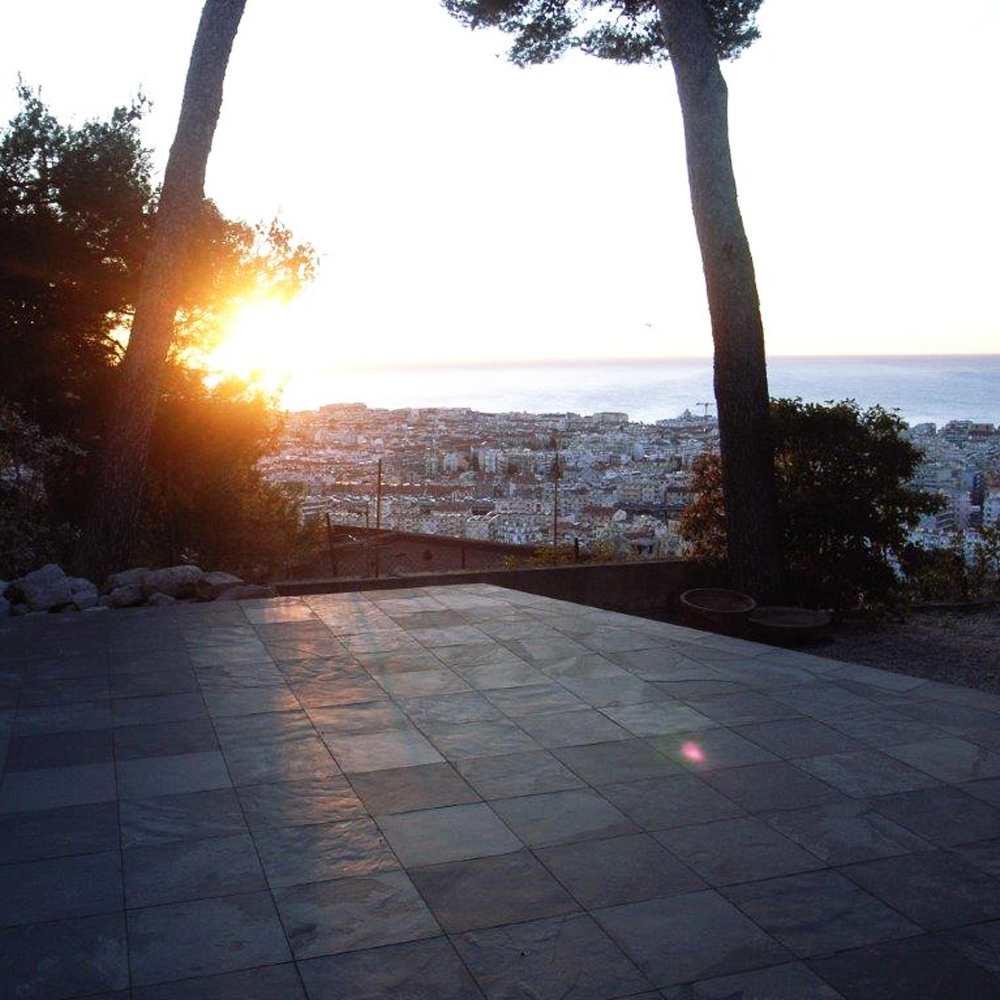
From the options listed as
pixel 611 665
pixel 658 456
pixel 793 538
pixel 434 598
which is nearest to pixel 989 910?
pixel 611 665

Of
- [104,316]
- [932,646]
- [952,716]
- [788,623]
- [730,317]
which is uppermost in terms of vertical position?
[104,316]

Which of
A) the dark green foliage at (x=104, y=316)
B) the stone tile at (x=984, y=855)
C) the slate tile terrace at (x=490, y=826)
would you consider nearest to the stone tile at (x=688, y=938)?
the slate tile terrace at (x=490, y=826)

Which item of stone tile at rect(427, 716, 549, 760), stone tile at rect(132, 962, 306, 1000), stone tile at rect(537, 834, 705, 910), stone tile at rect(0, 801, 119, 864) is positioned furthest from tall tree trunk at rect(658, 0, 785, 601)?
stone tile at rect(132, 962, 306, 1000)

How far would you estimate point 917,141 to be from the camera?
36.3ft

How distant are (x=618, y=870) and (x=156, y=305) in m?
7.14

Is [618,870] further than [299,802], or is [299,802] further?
[299,802]

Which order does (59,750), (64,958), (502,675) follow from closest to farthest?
(64,958)
(59,750)
(502,675)

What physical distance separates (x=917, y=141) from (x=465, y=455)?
272 inches

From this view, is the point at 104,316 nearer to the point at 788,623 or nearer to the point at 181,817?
the point at 788,623

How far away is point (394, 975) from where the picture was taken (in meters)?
2.41

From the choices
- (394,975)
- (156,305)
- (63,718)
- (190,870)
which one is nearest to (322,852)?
(190,870)

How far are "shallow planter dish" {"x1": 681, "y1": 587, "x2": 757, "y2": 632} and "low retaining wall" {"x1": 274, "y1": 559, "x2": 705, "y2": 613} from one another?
531 mm

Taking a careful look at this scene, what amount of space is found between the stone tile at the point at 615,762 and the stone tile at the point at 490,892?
698 millimetres

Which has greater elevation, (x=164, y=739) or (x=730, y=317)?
(x=730, y=317)
